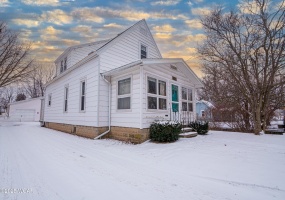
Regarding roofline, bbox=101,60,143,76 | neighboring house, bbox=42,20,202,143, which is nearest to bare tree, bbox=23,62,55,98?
neighboring house, bbox=42,20,202,143

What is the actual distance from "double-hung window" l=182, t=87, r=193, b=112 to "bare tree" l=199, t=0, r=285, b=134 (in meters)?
3.06

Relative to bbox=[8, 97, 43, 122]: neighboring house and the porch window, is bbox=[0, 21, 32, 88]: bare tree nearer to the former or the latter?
bbox=[8, 97, 43, 122]: neighboring house

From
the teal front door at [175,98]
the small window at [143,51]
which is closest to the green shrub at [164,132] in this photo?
the teal front door at [175,98]

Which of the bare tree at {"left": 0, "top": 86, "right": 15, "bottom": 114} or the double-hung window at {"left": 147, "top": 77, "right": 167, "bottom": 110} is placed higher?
the bare tree at {"left": 0, "top": 86, "right": 15, "bottom": 114}

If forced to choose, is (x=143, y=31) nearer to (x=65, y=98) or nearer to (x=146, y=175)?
(x=65, y=98)

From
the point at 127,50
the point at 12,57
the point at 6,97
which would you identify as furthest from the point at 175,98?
the point at 6,97

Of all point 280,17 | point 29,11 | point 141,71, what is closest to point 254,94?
point 280,17

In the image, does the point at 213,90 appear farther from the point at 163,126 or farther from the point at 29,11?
the point at 29,11

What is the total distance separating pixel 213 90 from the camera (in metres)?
16.8

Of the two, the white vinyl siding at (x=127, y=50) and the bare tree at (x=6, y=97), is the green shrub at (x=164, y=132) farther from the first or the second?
the bare tree at (x=6, y=97)

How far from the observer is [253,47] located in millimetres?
11227

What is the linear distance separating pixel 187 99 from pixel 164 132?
181 inches

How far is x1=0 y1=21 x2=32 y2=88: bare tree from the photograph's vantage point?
18.9 m

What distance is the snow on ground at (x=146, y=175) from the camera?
10.2 feet
